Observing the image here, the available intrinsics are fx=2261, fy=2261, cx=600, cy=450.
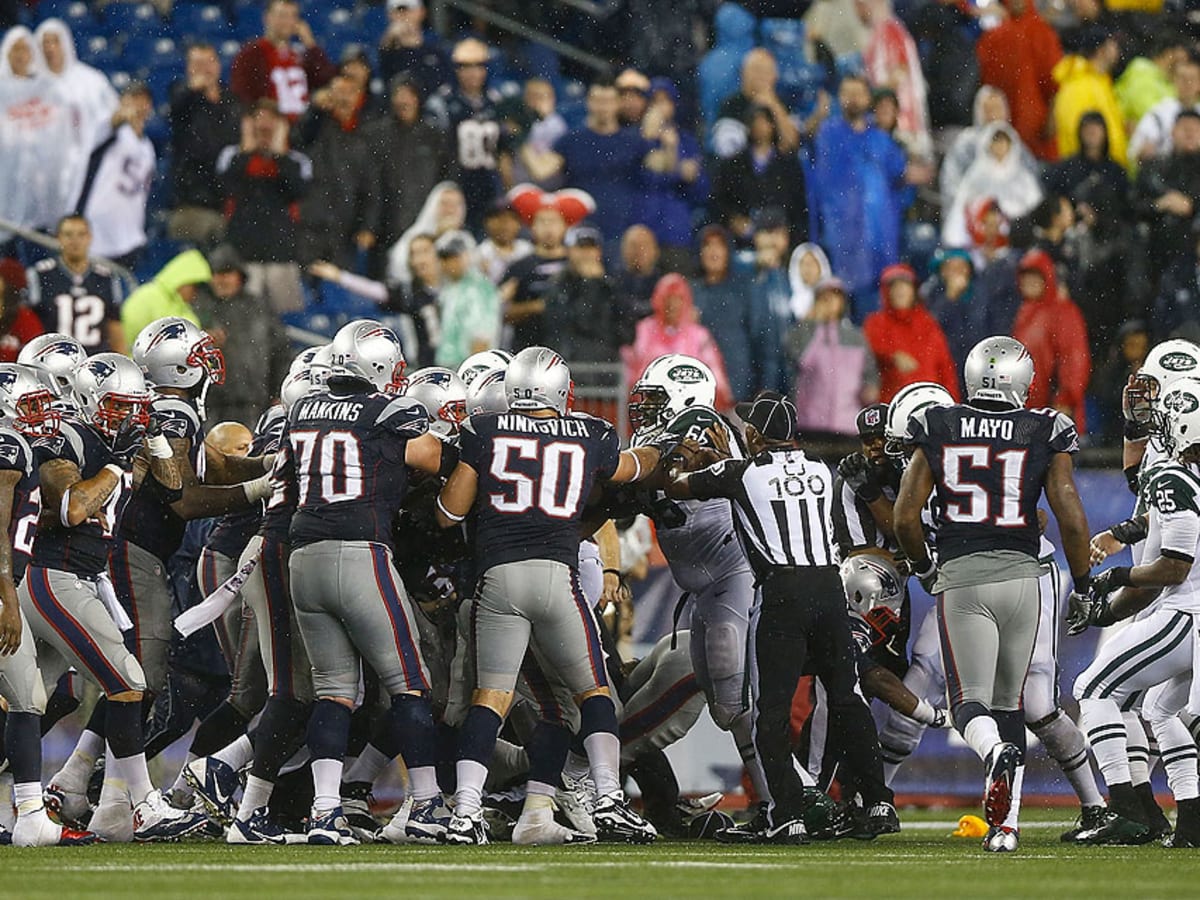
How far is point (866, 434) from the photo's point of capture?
35.2 feet

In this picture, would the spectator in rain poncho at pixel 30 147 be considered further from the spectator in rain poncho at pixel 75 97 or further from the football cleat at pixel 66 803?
the football cleat at pixel 66 803

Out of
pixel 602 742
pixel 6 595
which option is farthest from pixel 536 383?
pixel 6 595

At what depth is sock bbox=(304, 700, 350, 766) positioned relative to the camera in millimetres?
9305

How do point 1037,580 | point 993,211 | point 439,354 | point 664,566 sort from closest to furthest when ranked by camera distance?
point 1037,580, point 664,566, point 439,354, point 993,211

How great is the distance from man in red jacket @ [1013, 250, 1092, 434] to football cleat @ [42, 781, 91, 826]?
23.3ft

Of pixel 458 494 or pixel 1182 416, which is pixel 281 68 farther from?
pixel 1182 416

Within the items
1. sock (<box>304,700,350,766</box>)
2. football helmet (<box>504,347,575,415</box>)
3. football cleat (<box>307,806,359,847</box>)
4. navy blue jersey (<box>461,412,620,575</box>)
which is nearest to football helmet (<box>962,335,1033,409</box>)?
navy blue jersey (<box>461,412,620,575</box>)

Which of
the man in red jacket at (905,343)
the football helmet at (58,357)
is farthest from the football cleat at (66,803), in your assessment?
the man in red jacket at (905,343)

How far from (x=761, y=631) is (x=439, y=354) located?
558cm

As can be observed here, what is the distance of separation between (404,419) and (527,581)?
85cm

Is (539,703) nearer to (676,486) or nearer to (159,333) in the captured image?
(676,486)

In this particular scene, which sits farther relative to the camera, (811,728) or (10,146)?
(10,146)

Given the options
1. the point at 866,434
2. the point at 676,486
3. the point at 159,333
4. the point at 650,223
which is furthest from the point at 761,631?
the point at 650,223

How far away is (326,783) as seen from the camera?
9289 mm
